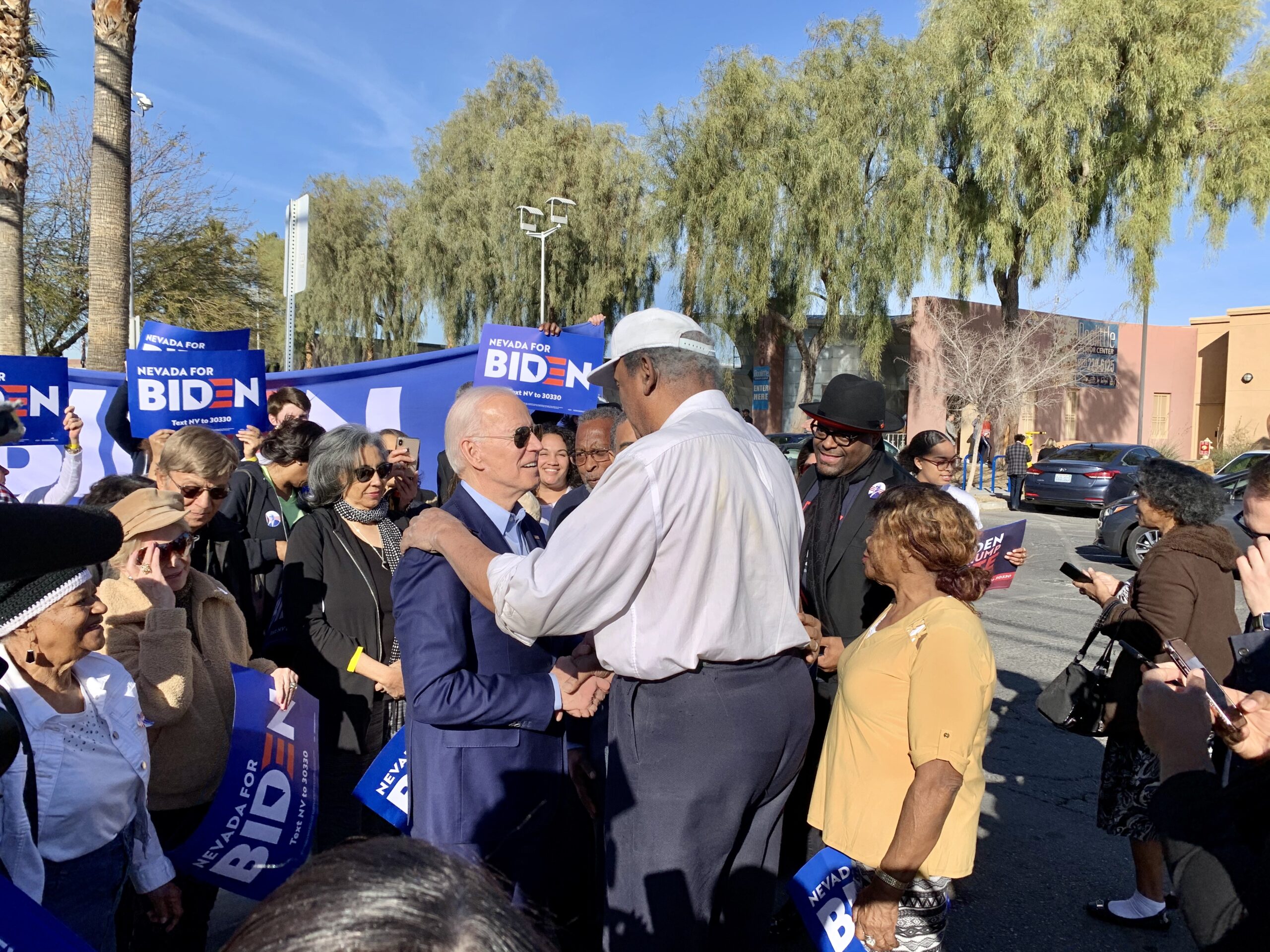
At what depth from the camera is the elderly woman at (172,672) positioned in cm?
255

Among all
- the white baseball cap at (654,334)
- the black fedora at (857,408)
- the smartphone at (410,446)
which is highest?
the white baseball cap at (654,334)

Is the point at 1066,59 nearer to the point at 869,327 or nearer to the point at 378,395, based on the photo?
the point at 869,327

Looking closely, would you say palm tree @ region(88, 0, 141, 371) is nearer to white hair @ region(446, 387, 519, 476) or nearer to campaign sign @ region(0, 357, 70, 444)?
campaign sign @ region(0, 357, 70, 444)

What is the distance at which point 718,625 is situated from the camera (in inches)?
78.6

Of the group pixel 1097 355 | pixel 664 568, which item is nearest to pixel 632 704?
pixel 664 568

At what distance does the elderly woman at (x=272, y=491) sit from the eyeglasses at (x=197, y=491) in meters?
0.68

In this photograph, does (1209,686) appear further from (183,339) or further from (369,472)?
(183,339)

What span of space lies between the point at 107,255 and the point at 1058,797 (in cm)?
875

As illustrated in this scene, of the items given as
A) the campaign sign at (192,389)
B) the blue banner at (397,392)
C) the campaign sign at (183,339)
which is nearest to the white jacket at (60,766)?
the campaign sign at (192,389)

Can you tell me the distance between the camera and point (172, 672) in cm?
255

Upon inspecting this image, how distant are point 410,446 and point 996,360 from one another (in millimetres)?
24195

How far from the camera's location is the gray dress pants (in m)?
1.99

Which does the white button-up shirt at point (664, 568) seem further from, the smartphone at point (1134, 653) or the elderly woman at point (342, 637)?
the smartphone at point (1134, 653)

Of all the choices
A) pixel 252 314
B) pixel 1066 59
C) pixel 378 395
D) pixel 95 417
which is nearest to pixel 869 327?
pixel 1066 59
